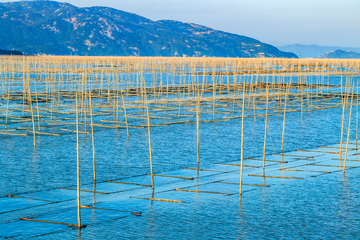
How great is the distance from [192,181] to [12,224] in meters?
2.98

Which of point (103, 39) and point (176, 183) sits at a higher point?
point (103, 39)

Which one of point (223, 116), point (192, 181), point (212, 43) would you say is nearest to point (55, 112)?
point (223, 116)

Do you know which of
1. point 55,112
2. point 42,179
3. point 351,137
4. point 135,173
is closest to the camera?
point 42,179

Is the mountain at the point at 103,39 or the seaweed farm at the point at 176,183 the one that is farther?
the mountain at the point at 103,39

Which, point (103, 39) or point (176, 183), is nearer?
point (176, 183)

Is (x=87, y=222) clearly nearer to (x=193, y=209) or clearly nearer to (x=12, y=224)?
(x=12, y=224)

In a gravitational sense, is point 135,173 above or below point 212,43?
below

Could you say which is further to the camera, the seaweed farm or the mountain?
the mountain

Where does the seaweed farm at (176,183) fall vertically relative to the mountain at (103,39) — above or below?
below

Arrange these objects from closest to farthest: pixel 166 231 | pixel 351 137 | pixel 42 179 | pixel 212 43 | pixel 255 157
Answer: pixel 166 231 < pixel 42 179 < pixel 255 157 < pixel 351 137 < pixel 212 43

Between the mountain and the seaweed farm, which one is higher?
the mountain

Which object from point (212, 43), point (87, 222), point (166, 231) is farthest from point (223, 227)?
point (212, 43)

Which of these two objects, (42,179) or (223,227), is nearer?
(223,227)

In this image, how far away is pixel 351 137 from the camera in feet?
37.8
